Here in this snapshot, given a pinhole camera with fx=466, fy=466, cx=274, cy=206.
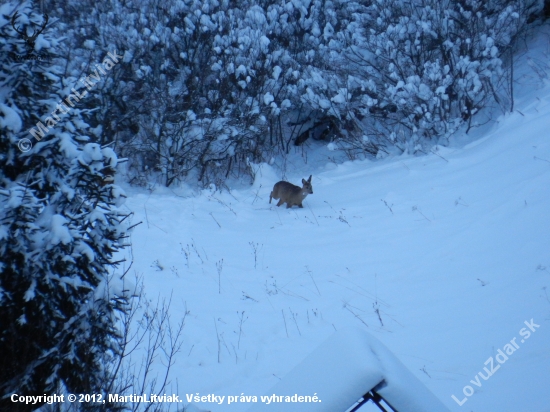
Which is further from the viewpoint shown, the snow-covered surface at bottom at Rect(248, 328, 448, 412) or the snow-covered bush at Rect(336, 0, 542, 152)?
the snow-covered bush at Rect(336, 0, 542, 152)

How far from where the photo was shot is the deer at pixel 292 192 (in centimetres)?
948

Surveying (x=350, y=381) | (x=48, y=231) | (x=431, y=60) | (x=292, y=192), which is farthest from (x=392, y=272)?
(x=431, y=60)

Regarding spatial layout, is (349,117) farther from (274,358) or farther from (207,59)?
(274,358)

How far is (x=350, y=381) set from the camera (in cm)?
189

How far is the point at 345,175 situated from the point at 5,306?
32.1 feet

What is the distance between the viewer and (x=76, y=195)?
9.70 feet

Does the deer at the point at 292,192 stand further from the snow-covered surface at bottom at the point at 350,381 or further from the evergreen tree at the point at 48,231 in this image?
the snow-covered surface at bottom at the point at 350,381

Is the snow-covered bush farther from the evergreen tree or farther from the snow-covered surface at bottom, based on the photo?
the snow-covered surface at bottom

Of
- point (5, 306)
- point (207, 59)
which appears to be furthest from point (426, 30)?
point (5, 306)

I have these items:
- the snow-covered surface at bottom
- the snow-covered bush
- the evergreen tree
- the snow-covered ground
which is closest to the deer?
the snow-covered ground

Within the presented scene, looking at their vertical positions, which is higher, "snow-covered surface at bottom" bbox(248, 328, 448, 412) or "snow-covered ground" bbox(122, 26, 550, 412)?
"snow-covered surface at bottom" bbox(248, 328, 448, 412)

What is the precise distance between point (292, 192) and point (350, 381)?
25.3 feet

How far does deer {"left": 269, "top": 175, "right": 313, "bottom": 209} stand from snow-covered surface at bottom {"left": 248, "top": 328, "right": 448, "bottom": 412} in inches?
288

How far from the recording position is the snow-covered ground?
4.20 meters
